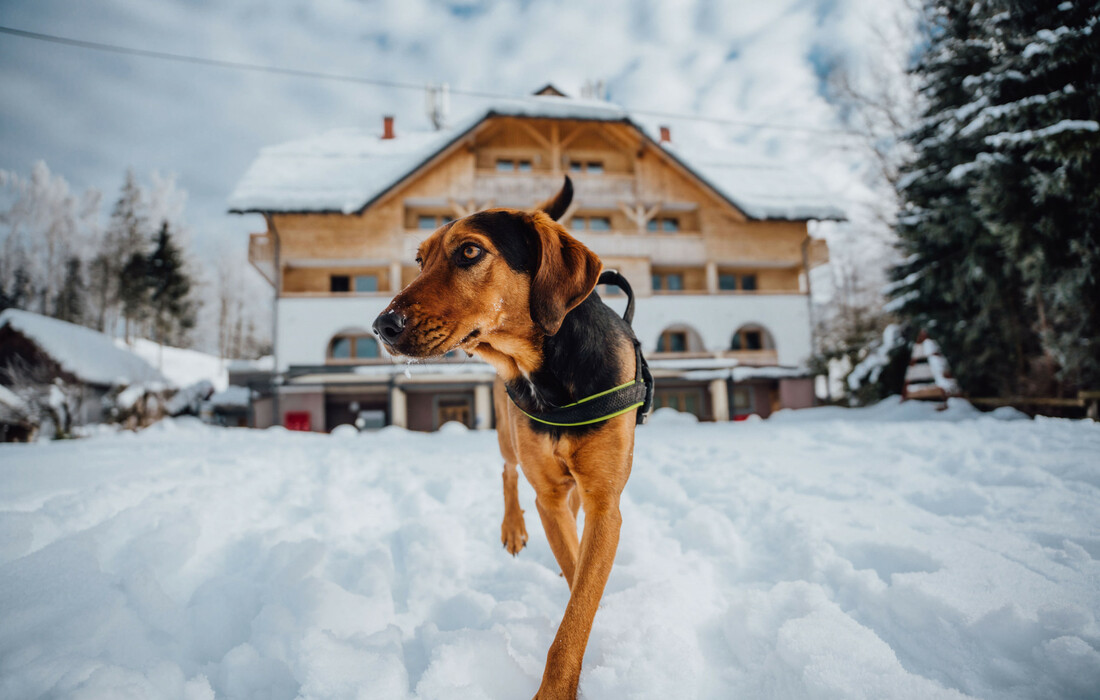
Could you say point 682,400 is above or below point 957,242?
below

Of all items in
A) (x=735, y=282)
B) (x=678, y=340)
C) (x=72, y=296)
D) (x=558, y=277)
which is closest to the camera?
(x=558, y=277)

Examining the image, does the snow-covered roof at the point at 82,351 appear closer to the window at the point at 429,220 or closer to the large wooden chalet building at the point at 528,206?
the large wooden chalet building at the point at 528,206

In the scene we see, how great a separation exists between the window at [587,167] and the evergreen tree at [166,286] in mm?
26047

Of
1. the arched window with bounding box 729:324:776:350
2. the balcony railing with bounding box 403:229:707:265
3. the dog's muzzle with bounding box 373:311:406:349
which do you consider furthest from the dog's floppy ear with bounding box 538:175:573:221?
the arched window with bounding box 729:324:776:350

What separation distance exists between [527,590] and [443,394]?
1817 cm

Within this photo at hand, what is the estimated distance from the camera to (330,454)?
19.5ft

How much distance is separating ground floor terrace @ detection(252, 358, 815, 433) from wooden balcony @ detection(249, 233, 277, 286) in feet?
14.5

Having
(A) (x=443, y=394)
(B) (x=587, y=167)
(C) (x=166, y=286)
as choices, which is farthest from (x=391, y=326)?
(C) (x=166, y=286)

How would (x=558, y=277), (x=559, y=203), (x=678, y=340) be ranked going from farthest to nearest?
(x=678, y=340), (x=559, y=203), (x=558, y=277)

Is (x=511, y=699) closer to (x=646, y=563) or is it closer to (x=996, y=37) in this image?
(x=646, y=563)

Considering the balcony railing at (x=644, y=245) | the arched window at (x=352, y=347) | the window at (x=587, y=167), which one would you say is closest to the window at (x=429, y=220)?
the balcony railing at (x=644, y=245)

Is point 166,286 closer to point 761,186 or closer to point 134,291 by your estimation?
point 134,291

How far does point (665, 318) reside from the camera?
61.4 ft

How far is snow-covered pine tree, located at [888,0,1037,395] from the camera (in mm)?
11766
